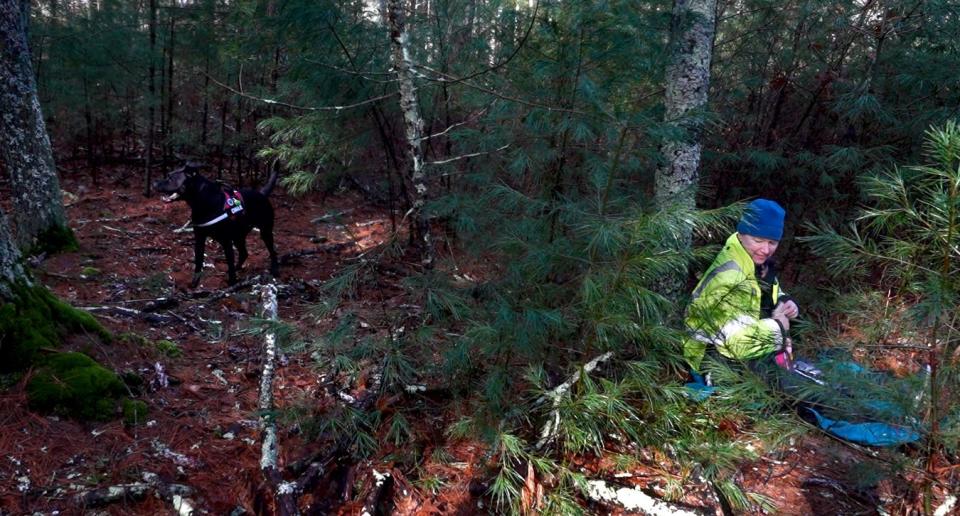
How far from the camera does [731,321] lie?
117 inches

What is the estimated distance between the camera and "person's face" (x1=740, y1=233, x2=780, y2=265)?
3541 mm

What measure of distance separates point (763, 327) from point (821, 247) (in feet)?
1.69

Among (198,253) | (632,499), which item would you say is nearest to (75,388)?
(198,253)

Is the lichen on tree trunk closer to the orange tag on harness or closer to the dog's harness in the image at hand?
the dog's harness

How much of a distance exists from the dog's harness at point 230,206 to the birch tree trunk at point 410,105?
3668mm

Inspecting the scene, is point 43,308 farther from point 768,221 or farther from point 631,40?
point 768,221

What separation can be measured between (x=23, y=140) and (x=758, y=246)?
7.79m

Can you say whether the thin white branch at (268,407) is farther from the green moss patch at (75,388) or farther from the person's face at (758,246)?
the person's face at (758,246)

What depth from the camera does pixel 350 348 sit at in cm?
330

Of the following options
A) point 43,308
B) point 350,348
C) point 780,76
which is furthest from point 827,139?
point 43,308

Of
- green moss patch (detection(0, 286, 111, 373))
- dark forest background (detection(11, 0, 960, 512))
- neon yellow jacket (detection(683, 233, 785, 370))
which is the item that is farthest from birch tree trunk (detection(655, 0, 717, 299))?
green moss patch (detection(0, 286, 111, 373))

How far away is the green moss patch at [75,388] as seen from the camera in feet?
10.9

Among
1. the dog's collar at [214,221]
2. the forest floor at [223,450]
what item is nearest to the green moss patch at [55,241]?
the forest floor at [223,450]

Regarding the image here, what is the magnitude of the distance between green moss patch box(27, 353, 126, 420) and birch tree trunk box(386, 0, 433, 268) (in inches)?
86.5
